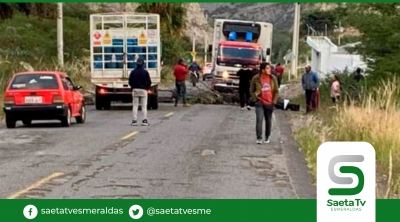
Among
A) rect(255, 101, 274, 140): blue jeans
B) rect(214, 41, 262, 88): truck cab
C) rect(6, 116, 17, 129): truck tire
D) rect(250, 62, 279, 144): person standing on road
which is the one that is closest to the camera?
rect(250, 62, 279, 144): person standing on road

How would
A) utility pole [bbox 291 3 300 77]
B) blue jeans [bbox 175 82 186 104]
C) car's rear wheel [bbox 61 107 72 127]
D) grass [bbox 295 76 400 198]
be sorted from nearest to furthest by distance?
grass [bbox 295 76 400 198] < car's rear wheel [bbox 61 107 72 127] < blue jeans [bbox 175 82 186 104] < utility pole [bbox 291 3 300 77]

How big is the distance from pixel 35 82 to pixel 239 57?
16.7 meters

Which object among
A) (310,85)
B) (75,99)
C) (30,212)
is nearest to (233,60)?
(310,85)

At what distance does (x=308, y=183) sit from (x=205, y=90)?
27.6 m

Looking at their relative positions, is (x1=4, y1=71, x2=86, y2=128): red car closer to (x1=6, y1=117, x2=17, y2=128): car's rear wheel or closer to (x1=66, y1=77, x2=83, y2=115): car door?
(x1=6, y1=117, x2=17, y2=128): car's rear wheel

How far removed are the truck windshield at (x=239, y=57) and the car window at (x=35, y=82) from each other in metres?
16.1

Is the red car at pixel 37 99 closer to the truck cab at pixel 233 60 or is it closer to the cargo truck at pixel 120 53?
the cargo truck at pixel 120 53

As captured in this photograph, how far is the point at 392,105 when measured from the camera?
818 inches

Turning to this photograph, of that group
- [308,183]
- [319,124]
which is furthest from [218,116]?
[308,183]

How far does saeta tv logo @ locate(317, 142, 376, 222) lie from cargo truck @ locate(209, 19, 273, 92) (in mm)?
30713

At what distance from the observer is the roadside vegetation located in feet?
53.2

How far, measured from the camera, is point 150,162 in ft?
52.6

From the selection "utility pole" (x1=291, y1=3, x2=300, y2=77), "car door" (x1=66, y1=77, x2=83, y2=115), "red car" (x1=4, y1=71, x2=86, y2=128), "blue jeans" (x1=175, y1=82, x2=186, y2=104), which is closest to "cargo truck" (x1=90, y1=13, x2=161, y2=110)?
"blue jeans" (x1=175, y1=82, x2=186, y2=104)

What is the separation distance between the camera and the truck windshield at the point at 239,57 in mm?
39750
